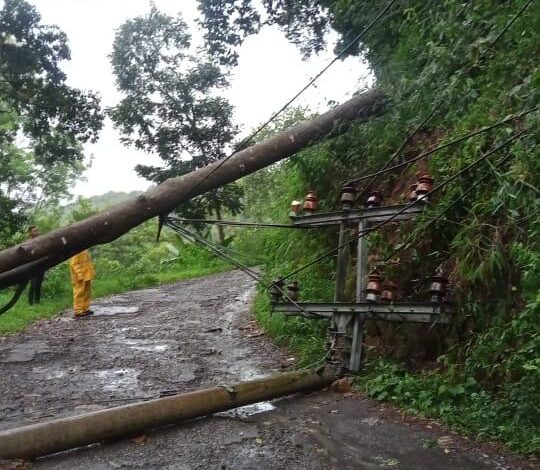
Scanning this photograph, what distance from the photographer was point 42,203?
29.0 m

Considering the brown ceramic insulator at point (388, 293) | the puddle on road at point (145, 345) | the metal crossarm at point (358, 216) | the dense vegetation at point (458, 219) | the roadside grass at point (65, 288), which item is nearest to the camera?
the dense vegetation at point (458, 219)

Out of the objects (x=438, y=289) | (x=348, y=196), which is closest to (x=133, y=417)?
(x=438, y=289)

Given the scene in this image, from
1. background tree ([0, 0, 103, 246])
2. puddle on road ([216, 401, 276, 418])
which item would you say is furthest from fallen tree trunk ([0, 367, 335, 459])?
background tree ([0, 0, 103, 246])

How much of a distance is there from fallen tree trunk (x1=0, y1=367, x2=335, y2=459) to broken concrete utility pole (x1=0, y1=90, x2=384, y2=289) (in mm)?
2207

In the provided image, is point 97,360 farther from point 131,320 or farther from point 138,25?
point 138,25

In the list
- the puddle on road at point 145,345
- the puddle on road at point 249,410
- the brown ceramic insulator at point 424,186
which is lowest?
the puddle on road at point 249,410

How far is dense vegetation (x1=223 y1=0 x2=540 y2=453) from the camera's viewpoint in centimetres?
428

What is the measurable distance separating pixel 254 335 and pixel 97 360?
2.35m

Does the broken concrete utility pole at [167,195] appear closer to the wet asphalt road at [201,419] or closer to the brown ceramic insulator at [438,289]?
the wet asphalt road at [201,419]

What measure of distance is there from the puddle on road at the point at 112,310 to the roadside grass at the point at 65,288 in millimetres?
860

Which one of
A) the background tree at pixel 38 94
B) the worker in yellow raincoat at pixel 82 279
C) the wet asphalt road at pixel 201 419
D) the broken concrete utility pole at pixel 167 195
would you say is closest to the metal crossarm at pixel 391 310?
the wet asphalt road at pixel 201 419

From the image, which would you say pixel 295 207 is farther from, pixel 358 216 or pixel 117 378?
pixel 117 378

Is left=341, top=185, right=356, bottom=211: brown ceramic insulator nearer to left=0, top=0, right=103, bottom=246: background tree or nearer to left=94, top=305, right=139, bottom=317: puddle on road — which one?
left=94, top=305, right=139, bottom=317: puddle on road

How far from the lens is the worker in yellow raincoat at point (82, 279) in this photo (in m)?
10.2
